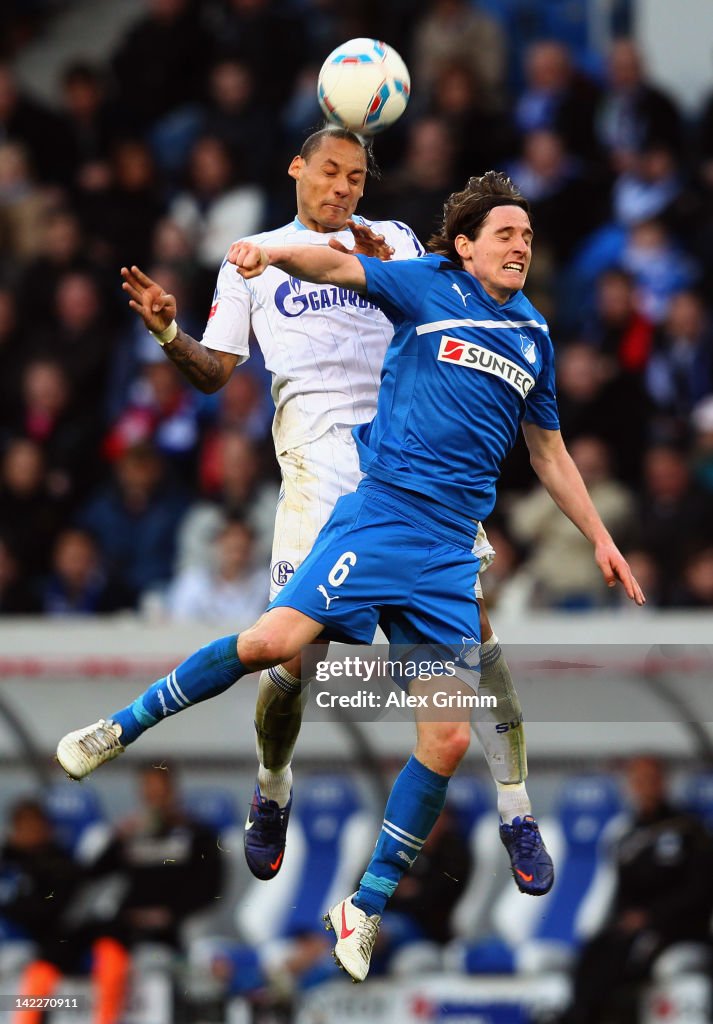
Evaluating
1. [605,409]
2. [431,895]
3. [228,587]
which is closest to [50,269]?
[228,587]

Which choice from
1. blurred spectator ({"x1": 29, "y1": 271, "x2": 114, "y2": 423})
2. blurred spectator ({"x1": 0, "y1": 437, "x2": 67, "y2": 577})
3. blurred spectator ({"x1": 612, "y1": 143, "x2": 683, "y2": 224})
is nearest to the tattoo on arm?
blurred spectator ({"x1": 0, "y1": 437, "x2": 67, "y2": 577})

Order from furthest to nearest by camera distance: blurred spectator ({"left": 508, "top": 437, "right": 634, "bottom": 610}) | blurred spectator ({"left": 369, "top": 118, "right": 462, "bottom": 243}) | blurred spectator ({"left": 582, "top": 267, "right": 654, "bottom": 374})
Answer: blurred spectator ({"left": 369, "top": 118, "right": 462, "bottom": 243}) → blurred spectator ({"left": 582, "top": 267, "right": 654, "bottom": 374}) → blurred spectator ({"left": 508, "top": 437, "right": 634, "bottom": 610})

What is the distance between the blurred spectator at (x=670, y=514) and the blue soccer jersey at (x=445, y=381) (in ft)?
14.7

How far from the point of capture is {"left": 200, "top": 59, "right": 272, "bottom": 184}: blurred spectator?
1574 centimetres

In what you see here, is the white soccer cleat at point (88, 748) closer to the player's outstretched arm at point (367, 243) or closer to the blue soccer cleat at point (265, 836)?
the blue soccer cleat at point (265, 836)

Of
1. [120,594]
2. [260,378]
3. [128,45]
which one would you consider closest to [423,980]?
[120,594]

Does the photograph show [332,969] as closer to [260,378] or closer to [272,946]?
[272,946]

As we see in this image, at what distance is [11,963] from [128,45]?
7.85 m

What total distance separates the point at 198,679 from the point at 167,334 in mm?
1282

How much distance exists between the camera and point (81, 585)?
45.3 feet

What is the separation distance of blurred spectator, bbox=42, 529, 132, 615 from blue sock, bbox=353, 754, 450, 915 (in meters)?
5.68

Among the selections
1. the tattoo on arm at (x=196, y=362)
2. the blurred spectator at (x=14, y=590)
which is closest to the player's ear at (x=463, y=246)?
the tattoo on arm at (x=196, y=362)

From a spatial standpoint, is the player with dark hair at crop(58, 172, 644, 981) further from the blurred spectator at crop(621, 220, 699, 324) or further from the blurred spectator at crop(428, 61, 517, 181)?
the blurred spectator at crop(428, 61, 517, 181)

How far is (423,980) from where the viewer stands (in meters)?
11.9
